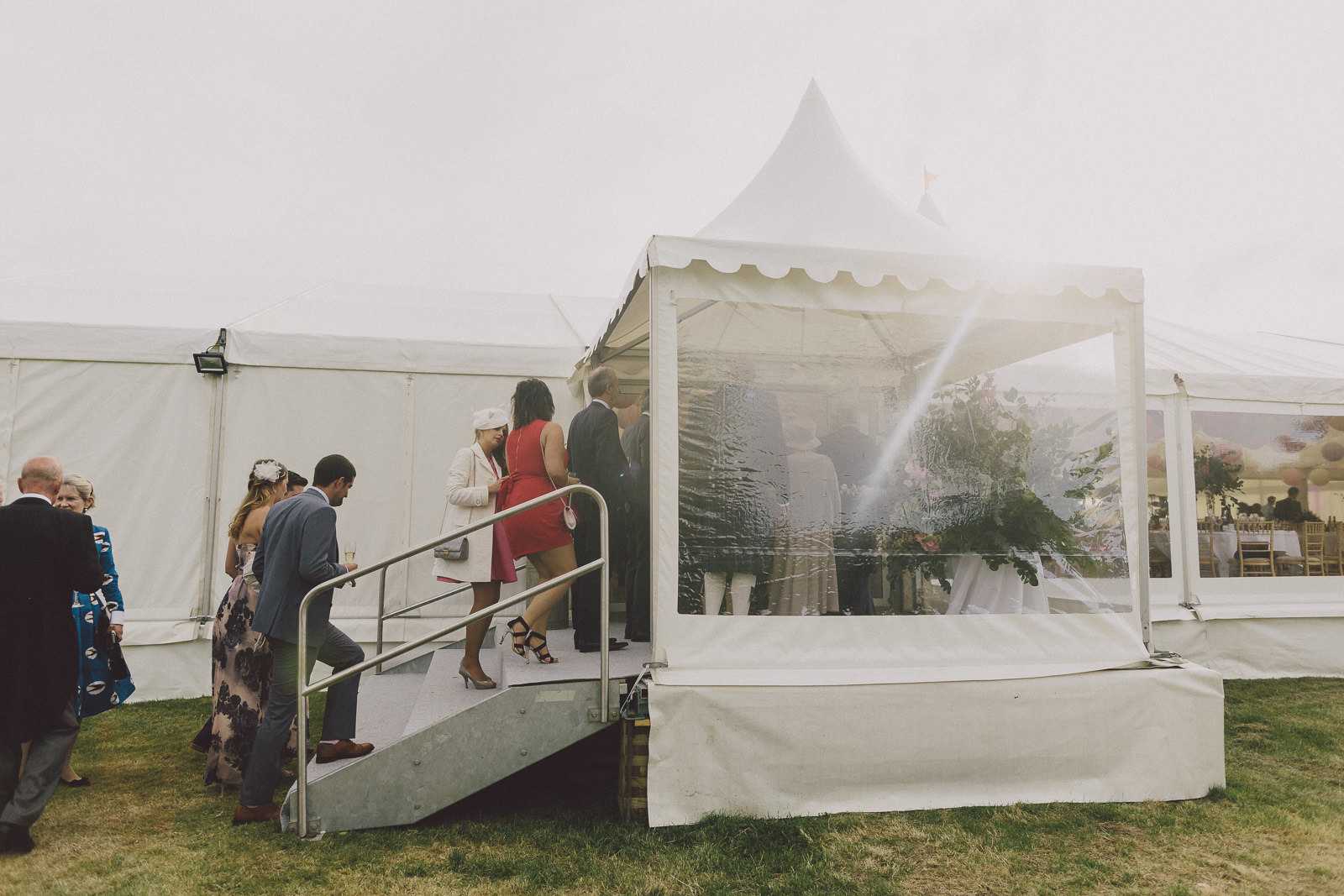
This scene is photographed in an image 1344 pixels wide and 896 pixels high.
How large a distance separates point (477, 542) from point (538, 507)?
371 mm

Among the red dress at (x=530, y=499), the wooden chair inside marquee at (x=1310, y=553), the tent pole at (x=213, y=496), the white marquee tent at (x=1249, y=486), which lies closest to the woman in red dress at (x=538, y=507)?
the red dress at (x=530, y=499)

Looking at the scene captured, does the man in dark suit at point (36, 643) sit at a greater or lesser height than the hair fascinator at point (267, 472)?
lesser

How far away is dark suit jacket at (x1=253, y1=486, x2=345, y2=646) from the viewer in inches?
139

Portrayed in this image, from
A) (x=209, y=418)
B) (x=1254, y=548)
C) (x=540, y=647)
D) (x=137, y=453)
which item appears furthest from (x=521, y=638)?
(x=1254, y=548)

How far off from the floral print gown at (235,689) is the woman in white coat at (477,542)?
0.98 meters

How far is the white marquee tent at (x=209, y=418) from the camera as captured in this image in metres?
6.14

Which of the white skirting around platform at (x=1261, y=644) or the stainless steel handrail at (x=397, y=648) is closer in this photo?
the stainless steel handrail at (x=397, y=648)

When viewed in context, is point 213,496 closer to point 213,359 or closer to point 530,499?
point 213,359

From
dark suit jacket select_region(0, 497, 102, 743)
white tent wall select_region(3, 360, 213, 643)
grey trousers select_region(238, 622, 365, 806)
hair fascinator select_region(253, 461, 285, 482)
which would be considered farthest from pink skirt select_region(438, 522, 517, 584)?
white tent wall select_region(3, 360, 213, 643)

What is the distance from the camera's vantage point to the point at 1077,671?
3807mm

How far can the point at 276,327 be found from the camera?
6.72m

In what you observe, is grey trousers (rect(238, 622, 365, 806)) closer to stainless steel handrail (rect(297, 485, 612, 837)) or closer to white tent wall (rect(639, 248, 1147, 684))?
stainless steel handrail (rect(297, 485, 612, 837))

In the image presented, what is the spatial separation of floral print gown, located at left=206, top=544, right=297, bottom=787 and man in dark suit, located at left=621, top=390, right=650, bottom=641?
6.83 ft

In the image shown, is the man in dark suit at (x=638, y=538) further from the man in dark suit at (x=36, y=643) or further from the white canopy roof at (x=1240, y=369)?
the white canopy roof at (x=1240, y=369)
